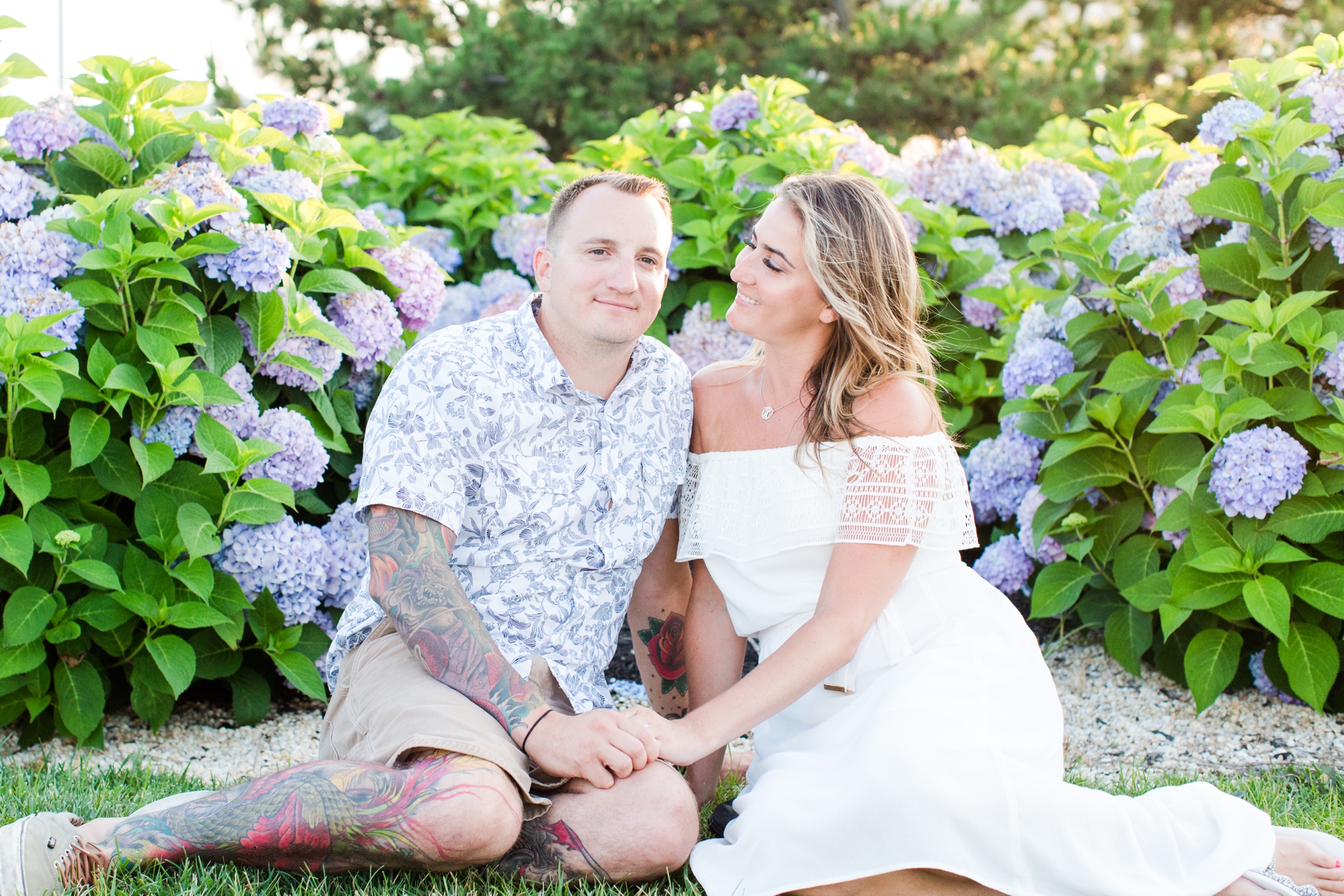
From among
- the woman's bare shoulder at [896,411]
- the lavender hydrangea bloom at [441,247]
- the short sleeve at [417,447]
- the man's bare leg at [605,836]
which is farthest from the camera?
the lavender hydrangea bloom at [441,247]

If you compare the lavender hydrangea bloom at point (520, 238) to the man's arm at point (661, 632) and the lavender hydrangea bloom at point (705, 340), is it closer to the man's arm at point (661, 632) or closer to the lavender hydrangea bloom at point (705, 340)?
the lavender hydrangea bloom at point (705, 340)

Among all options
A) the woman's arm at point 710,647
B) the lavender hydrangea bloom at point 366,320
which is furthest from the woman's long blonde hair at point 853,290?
the lavender hydrangea bloom at point 366,320

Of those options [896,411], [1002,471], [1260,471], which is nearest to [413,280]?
[896,411]

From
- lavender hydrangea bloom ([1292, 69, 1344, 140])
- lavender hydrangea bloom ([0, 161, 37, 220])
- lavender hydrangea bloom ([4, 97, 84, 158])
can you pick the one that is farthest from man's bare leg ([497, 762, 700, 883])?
lavender hydrangea bloom ([1292, 69, 1344, 140])

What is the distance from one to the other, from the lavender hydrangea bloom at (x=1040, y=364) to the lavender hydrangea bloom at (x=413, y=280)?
189cm

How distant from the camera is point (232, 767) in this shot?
3.03 metres

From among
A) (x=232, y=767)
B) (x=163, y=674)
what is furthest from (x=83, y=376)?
(x=232, y=767)

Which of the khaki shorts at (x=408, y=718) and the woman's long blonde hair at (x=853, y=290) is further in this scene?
the woman's long blonde hair at (x=853, y=290)

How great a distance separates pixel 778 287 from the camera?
105 inches

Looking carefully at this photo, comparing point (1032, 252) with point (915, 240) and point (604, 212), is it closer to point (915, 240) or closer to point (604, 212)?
point (915, 240)

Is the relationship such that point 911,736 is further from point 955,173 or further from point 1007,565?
point 955,173

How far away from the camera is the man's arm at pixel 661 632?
2.95 m

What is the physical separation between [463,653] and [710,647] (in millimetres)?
714

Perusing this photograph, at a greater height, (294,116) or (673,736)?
(294,116)
